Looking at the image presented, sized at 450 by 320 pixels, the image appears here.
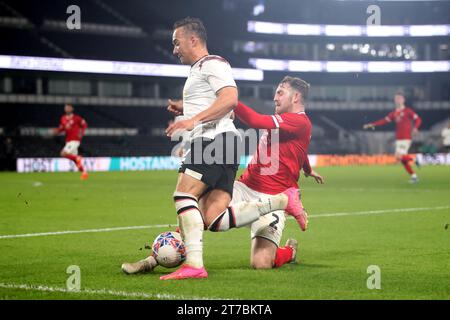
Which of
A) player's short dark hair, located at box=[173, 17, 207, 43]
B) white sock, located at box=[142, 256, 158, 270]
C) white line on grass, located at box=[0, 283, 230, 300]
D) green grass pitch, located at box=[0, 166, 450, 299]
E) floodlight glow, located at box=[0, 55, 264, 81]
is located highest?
floodlight glow, located at box=[0, 55, 264, 81]

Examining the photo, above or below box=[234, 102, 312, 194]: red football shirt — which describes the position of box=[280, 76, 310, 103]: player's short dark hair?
above

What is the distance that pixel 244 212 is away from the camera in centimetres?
726

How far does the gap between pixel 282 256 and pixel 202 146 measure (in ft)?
4.90

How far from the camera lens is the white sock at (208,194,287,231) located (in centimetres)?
720

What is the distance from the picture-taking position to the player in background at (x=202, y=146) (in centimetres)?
694

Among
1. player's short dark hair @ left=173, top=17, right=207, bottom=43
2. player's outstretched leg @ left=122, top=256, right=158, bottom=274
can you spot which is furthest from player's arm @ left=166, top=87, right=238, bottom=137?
player's outstretched leg @ left=122, top=256, right=158, bottom=274

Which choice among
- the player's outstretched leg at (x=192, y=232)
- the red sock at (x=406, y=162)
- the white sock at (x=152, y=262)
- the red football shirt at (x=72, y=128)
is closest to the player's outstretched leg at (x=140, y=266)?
the white sock at (x=152, y=262)

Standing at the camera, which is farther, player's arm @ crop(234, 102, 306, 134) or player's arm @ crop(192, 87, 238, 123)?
player's arm @ crop(234, 102, 306, 134)

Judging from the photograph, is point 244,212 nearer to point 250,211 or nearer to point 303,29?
point 250,211

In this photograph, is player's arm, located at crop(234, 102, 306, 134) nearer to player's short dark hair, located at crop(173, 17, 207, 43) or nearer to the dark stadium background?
player's short dark hair, located at crop(173, 17, 207, 43)

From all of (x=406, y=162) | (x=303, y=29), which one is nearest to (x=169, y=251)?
(x=406, y=162)

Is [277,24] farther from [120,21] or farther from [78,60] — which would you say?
[78,60]

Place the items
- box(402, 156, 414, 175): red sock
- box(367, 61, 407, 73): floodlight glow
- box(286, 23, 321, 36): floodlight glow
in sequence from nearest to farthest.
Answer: box(402, 156, 414, 175): red sock < box(286, 23, 321, 36): floodlight glow < box(367, 61, 407, 73): floodlight glow

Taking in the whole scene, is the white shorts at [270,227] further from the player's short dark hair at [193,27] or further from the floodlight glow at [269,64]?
the floodlight glow at [269,64]
